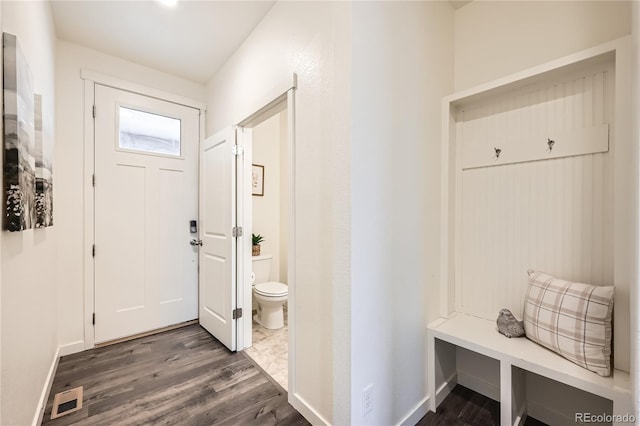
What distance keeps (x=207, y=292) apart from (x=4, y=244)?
1864mm

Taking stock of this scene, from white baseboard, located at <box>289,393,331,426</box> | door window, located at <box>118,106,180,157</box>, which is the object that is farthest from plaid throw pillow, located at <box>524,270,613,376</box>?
door window, located at <box>118,106,180,157</box>

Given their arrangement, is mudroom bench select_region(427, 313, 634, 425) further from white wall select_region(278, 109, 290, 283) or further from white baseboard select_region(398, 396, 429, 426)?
white wall select_region(278, 109, 290, 283)

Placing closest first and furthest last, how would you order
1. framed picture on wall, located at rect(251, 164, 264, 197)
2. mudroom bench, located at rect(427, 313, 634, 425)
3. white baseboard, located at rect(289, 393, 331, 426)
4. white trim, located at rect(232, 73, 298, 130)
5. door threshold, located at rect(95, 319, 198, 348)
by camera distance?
mudroom bench, located at rect(427, 313, 634, 425) < white baseboard, located at rect(289, 393, 331, 426) < white trim, located at rect(232, 73, 298, 130) < door threshold, located at rect(95, 319, 198, 348) < framed picture on wall, located at rect(251, 164, 264, 197)

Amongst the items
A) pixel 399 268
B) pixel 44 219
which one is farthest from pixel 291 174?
pixel 44 219

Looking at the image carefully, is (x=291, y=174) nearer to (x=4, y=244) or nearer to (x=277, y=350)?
(x=4, y=244)

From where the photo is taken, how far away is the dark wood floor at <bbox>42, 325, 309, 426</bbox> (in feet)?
5.35

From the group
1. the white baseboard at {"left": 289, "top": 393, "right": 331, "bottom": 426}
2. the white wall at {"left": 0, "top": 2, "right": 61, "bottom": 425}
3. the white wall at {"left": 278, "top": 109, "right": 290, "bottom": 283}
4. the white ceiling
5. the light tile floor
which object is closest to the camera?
the white wall at {"left": 0, "top": 2, "right": 61, "bottom": 425}

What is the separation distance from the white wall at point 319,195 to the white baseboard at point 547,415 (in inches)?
46.8

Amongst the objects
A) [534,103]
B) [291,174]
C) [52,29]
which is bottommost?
[291,174]

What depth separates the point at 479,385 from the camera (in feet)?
6.02

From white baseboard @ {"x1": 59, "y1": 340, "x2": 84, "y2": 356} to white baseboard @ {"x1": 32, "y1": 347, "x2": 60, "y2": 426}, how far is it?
3.5 inches

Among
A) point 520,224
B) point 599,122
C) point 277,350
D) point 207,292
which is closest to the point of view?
point 599,122

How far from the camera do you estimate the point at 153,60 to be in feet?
8.53

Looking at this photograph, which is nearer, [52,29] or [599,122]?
[599,122]
